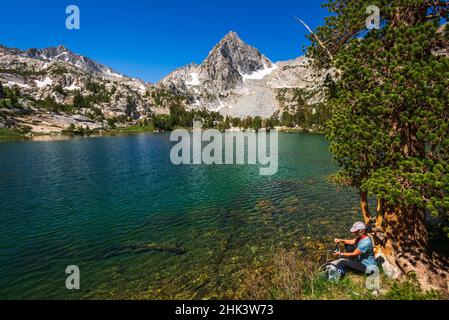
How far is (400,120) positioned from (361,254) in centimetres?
742

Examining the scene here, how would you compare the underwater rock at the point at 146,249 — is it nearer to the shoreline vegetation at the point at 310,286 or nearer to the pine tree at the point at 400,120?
the shoreline vegetation at the point at 310,286

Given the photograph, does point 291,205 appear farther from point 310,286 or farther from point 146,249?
point 310,286

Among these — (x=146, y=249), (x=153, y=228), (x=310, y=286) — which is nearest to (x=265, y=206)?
(x=153, y=228)

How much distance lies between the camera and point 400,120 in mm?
13211

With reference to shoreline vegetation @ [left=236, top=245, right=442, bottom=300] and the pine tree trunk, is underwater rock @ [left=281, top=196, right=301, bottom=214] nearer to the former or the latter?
shoreline vegetation @ [left=236, top=245, right=442, bottom=300]

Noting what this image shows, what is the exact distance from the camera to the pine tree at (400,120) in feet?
37.8

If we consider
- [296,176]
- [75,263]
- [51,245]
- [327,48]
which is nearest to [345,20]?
[327,48]

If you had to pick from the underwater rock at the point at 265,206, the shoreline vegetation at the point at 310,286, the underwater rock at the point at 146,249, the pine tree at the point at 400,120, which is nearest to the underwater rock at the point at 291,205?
the underwater rock at the point at 265,206

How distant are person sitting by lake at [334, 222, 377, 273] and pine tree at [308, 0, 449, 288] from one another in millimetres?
1216

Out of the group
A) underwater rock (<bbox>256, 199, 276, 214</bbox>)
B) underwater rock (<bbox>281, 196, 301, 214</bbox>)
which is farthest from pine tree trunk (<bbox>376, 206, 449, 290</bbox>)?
underwater rock (<bbox>256, 199, 276, 214</bbox>)

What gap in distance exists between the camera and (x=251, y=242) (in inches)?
944

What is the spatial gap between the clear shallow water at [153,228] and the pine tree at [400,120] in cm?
965
